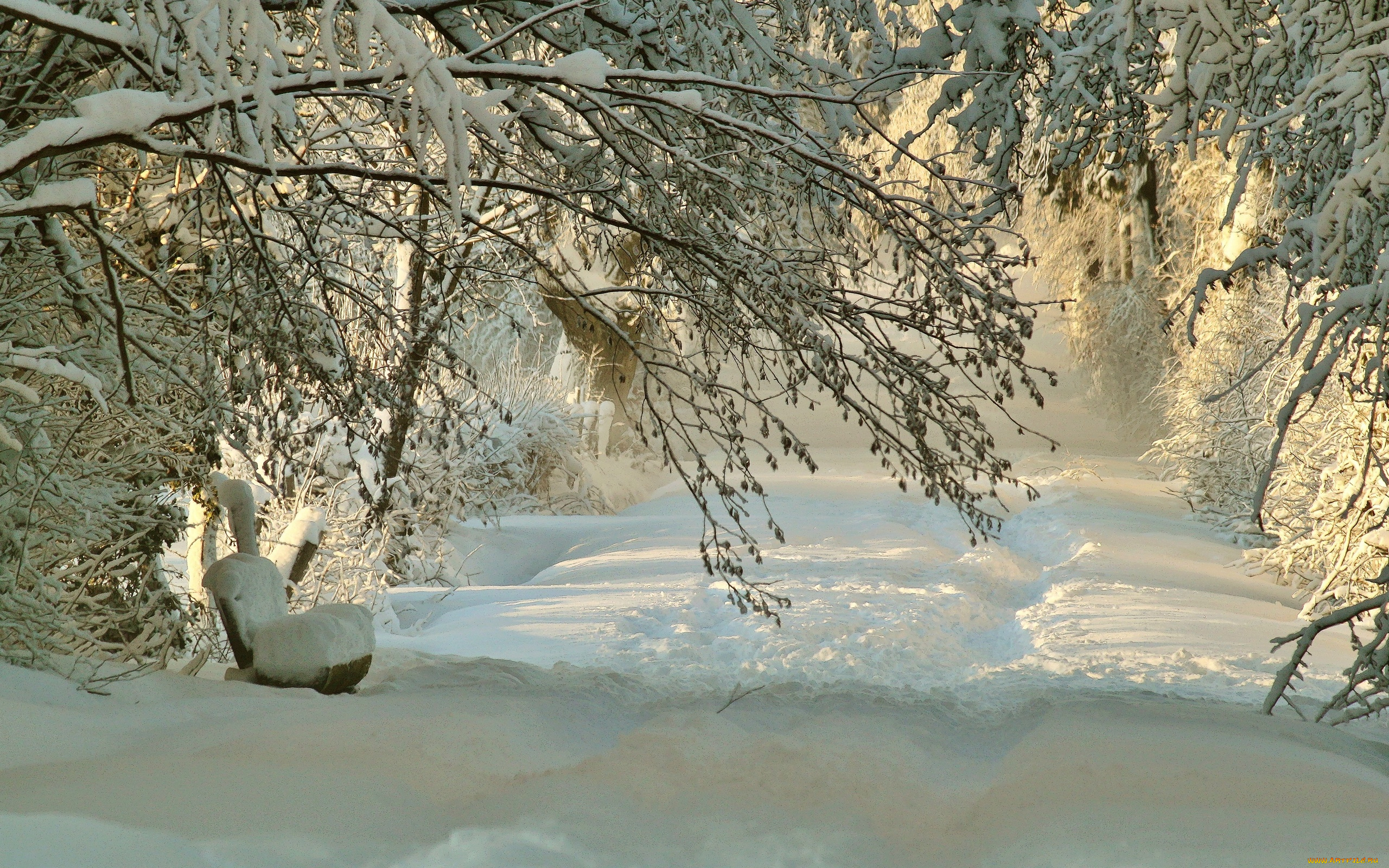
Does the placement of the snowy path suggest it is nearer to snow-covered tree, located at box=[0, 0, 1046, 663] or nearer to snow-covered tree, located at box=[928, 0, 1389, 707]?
snow-covered tree, located at box=[928, 0, 1389, 707]

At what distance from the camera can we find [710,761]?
3.52 meters

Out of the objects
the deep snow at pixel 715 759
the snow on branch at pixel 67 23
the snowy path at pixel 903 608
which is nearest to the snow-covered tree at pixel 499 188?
the snow on branch at pixel 67 23

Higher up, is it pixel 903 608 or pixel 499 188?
pixel 499 188

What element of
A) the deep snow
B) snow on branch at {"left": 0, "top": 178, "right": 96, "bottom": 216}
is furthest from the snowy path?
snow on branch at {"left": 0, "top": 178, "right": 96, "bottom": 216}

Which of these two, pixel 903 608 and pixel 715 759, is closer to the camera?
pixel 715 759

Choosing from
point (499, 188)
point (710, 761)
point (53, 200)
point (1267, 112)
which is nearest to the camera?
point (53, 200)

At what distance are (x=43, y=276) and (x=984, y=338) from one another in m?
3.34

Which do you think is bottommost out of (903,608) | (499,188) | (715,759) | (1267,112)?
(903,608)

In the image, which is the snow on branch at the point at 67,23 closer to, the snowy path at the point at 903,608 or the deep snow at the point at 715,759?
the deep snow at the point at 715,759

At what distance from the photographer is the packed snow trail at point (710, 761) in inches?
102

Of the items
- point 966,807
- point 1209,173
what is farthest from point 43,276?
point 1209,173

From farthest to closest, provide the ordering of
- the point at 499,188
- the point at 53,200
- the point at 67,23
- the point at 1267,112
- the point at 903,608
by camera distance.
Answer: the point at 903,608 < the point at 499,188 < the point at 1267,112 < the point at 53,200 < the point at 67,23

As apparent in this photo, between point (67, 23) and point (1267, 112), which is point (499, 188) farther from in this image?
point (1267, 112)

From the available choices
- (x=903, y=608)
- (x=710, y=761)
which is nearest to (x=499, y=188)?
(x=710, y=761)
